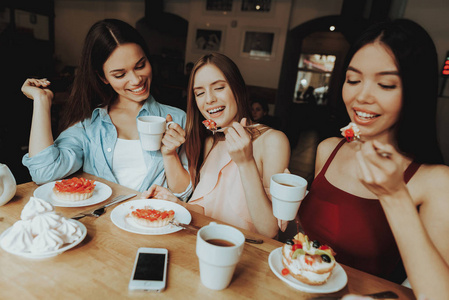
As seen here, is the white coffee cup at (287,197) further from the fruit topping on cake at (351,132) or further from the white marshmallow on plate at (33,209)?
the white marshmallow on plate at (33,209)

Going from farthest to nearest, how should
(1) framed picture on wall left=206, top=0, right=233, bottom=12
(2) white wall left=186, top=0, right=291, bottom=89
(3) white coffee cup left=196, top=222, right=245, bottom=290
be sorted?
(1) framed picture on wall left=206, top=0, right=233, bottom=12
(2) white wall left=186, top=0, right=291, bottom=89
(3) white coffee cup left=196, top=222, right=245, bottom=290

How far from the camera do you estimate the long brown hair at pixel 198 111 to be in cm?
176

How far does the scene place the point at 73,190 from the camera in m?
1.38

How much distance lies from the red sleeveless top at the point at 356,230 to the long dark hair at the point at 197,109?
0.73m

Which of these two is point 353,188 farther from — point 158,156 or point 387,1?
point 387,1

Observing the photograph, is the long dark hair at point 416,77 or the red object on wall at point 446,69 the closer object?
the long dark hair at point 416,77

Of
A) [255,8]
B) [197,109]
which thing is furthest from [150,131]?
[255,8]

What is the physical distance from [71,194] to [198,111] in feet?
3.09

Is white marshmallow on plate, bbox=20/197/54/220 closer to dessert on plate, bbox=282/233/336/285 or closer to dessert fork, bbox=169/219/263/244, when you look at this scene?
dessert fork, bbox=169/219/263/244

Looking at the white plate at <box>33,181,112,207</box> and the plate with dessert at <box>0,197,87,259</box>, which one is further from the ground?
the plate with dessert at <box>0,197,87,259</box>

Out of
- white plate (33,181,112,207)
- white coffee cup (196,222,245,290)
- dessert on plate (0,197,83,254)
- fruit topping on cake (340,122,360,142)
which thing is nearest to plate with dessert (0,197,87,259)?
dessert on plate (0,197,83,254)

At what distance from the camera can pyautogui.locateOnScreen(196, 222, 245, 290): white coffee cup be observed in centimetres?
83

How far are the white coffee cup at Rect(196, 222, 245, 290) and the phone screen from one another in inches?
5.7

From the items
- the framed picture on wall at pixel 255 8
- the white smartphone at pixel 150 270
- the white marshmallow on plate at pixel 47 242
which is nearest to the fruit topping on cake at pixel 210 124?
the white smartphone at pixel 150 270
